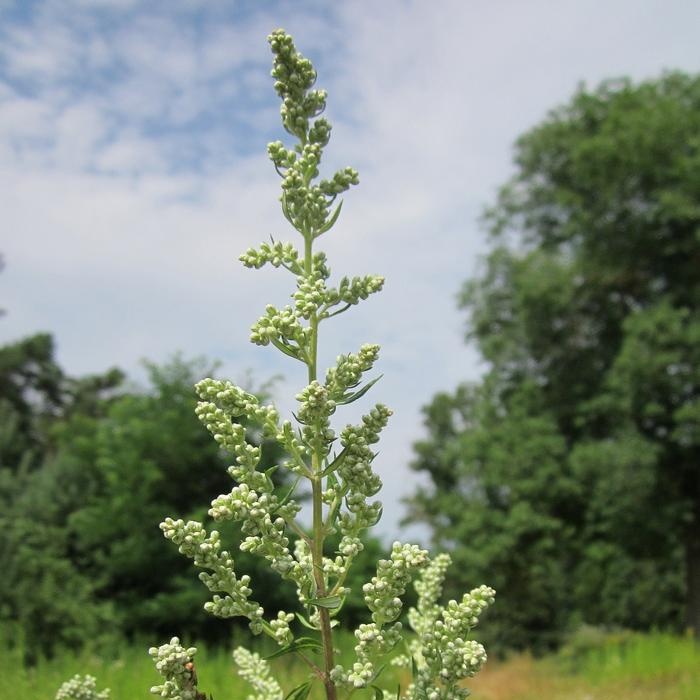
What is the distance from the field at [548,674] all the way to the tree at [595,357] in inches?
120

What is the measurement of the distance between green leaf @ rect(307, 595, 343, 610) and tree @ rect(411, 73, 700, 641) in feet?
54.1

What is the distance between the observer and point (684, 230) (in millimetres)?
19250

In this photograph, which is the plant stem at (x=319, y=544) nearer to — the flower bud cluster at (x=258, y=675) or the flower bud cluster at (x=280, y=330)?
the flower bud cluster at (x=280, y=330)

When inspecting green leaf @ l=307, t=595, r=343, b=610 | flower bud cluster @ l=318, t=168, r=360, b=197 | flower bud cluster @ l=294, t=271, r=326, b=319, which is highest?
flower bud cluster @ l=318, t=168, r=360, b=197

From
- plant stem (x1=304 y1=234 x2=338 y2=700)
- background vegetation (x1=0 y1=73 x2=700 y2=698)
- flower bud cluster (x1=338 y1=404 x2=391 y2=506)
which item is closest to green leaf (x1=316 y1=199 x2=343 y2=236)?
plant stem (x1=304 y1=234 x2=338 y2=700)

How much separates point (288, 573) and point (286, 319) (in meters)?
0.54

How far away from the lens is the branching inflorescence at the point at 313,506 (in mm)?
1614

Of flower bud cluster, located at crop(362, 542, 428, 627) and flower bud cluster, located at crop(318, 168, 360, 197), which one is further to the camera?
flower bud cluster, located at crop(318, 168, 360, 197)

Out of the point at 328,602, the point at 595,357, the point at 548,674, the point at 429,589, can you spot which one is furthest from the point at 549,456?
the point at 328,602

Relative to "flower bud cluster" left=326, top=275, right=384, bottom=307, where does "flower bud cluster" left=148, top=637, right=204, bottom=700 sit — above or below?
below

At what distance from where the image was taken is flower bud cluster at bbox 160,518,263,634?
1.59 meters

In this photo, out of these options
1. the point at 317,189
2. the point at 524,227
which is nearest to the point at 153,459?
the point at 524,227

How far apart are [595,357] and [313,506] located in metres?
19.8

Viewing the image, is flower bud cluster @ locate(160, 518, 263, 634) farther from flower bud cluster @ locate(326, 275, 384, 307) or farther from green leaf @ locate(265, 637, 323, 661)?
flower bud cluster @ locate(326, 275, 384, 307)
